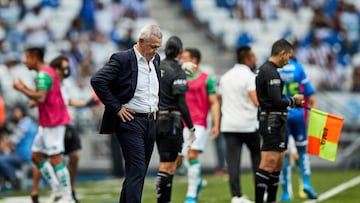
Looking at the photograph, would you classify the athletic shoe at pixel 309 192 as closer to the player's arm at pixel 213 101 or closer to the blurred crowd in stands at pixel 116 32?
the player's arm at pixel 213 101

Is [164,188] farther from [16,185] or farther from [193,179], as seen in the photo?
[16,185]

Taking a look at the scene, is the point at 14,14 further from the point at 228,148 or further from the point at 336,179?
the point at 228,148

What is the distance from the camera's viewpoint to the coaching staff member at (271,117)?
12656mm

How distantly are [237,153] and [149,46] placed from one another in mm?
4320

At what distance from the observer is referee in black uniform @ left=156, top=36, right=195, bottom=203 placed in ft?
43.0

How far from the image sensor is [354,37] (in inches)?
1105

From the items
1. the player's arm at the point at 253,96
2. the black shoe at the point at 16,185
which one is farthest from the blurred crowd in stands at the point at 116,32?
the player's arm at the point at 253,96

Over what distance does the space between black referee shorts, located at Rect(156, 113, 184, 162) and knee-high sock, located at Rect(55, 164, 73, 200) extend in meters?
2.29

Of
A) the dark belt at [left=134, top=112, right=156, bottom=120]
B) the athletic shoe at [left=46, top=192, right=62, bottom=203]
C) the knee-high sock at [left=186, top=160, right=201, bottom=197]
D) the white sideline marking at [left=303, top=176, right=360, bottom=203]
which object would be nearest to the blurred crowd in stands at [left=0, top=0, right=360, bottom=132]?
the white sideline marking at [left=303, top=176, right=360, bottom=203]

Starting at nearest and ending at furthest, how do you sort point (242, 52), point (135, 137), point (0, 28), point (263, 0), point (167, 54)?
point (135, 137) → point (167, 54) → point (242, 52) → point (0, 28) → point (263, 0)

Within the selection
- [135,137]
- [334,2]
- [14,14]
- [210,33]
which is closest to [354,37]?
[334,2]

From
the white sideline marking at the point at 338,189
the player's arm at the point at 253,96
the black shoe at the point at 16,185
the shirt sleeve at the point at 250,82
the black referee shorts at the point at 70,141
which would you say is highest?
the shirt sleeve at the point at 250,82

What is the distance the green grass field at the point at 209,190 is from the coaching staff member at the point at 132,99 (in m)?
4.64

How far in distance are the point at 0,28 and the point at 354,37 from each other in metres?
9.37
